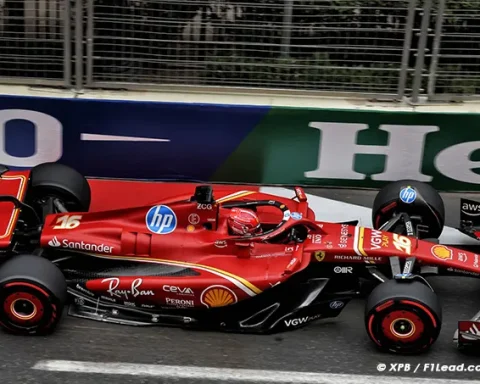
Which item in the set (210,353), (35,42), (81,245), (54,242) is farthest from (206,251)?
(35,42)

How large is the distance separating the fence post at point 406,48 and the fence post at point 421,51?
85 mm

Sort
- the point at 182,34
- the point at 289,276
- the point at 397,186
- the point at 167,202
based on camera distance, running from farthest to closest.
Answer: the point at 182,34 < the point at 397,186 < the point at 167,202 < the point at 289,276

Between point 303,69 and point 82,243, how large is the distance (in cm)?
271

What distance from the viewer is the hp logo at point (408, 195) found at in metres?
5.69

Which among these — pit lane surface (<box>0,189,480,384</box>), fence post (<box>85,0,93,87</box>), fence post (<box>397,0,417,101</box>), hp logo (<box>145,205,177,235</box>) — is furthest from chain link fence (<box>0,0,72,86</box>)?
fence post (<box>397,0,417,101</box>)

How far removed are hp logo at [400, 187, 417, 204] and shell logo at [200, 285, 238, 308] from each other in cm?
169

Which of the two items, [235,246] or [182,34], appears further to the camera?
[182,34]

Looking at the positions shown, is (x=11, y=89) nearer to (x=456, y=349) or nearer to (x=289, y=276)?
(x=289, y=276)

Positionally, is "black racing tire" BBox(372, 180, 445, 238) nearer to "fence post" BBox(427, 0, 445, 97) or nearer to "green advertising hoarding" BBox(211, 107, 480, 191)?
"green advertising hoarding" BBox(211, 107, 480, 191)

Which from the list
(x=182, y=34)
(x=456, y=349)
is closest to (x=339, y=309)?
(x=456, y=349)

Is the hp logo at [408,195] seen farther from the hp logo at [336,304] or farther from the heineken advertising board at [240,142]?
the hp logo at [336,304]

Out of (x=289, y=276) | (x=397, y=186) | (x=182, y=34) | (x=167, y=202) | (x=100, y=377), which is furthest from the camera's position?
(x=182, y=34)

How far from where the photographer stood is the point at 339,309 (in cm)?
487

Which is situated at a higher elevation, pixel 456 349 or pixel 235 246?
pixel 235 246
